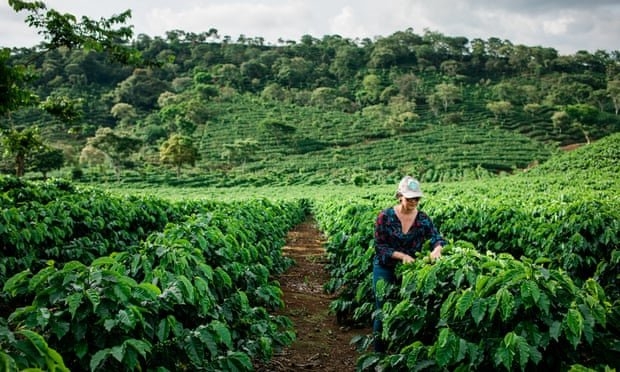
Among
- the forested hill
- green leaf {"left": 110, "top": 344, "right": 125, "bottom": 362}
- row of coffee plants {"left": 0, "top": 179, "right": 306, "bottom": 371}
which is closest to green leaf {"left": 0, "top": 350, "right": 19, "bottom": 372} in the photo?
row of coffee plants {"left": 0, "top": 179, "right": 306, "bottom": 371}

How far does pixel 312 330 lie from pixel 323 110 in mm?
75282

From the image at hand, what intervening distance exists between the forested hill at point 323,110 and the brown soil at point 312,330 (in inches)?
998

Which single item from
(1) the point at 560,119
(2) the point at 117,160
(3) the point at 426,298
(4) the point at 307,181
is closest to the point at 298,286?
(3) the point at 426,298

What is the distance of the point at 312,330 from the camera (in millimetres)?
6266

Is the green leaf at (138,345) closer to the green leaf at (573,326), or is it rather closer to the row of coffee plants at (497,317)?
the row of coffee plants at (497,317)

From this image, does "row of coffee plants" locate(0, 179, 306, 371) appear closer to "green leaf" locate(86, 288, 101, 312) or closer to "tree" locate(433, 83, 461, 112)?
"green leaf" locate(86, 288, 101, 312)

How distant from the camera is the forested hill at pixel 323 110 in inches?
2082

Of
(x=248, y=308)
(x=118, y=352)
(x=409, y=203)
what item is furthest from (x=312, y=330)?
(x=118, y=352)

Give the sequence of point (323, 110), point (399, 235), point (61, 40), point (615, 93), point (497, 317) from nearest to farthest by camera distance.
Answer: point (497, 317), point (399, 235), point (61, 40), point (615, 93), point (323, 110)

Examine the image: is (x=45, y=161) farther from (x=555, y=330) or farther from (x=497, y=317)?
(x=555, y=330)

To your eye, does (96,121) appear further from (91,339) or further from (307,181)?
(91,339)

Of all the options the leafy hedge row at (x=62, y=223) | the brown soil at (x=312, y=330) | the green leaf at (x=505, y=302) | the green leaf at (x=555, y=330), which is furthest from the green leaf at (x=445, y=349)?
the leafy hedge row at (x=62, y=223)

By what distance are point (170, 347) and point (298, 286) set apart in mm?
5885

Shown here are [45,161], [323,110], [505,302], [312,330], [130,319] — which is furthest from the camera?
[323,110]
